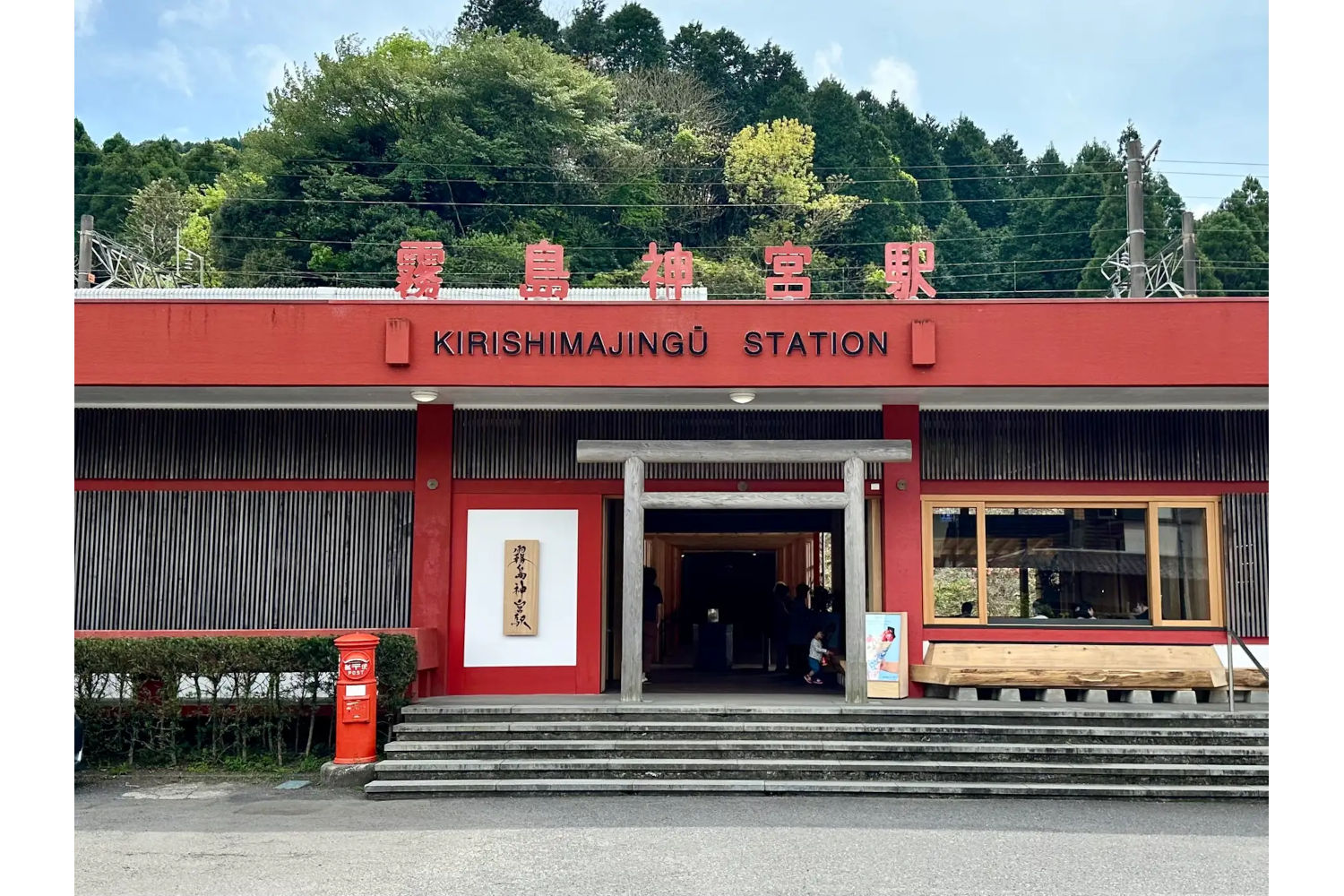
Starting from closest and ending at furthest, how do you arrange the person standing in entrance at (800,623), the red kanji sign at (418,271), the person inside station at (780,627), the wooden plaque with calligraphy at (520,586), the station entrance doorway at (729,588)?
the red kanji sign at (418,271) → the wooden plaque with calligraphy at (520,586) → the station entrance doorway at (729,588) → the person standing in entrance at (800,623) → the person inside station at (780,627)

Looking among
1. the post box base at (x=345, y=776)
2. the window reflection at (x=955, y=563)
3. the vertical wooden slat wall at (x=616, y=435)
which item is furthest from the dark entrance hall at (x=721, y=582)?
the post box base at (x=345, y=776)

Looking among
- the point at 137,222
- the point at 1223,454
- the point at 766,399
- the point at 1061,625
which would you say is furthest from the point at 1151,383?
the point at 137,222

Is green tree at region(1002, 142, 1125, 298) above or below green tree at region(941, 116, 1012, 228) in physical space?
below

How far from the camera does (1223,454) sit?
45.1 ft

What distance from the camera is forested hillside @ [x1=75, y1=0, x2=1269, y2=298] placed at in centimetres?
4238

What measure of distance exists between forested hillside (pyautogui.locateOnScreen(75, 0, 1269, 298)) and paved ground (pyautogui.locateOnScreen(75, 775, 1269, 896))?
3148 cm

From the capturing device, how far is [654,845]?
8.53 meters

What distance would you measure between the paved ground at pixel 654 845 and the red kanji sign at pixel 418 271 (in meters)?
5.19

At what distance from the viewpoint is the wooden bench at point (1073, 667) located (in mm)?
12703

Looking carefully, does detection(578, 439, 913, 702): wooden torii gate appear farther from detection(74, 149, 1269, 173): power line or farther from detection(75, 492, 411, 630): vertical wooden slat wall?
detection(74, 149, 1269, 173): power line

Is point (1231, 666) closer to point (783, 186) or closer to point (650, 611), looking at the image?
point (650, 611)

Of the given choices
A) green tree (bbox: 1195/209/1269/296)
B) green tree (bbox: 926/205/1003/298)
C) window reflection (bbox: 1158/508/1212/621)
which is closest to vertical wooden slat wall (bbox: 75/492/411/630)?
window reflection (bbox: 1158/508/1212/621)

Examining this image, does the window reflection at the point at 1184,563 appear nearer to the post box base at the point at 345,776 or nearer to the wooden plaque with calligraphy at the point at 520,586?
the wooden plaque with calligraphy at the point at 520,586

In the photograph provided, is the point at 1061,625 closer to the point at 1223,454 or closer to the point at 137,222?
the point at 1223,454
